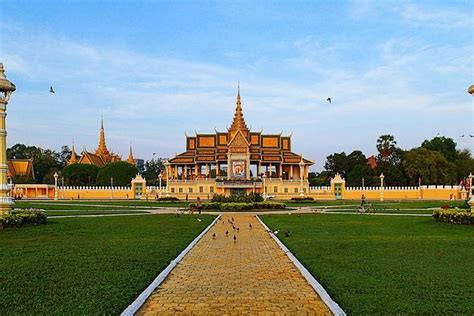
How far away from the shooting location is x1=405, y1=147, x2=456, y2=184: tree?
6303 centimetres

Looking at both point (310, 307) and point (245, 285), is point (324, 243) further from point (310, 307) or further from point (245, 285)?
point (310, 307)

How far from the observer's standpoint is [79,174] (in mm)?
70750

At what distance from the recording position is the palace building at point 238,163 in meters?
63.4

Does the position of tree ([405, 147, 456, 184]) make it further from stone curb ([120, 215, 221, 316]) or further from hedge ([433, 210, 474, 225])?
stone curb ([120, 215, 221, 316])

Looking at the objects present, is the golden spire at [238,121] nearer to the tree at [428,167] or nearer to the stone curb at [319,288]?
the tree at [428,167]

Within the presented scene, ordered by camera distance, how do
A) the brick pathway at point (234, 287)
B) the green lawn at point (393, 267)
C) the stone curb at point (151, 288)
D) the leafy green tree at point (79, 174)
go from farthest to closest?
the leafy green tree at point (79, 174), the green lawn at point (393, 267), the brick pathway at point (234, 287), the stone curb at point (151, 288)

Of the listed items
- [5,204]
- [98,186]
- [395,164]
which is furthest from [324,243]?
[395,164]

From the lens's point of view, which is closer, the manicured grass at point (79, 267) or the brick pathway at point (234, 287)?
the brick pathway at point (234, 287)

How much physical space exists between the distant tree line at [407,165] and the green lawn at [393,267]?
49.6 meters

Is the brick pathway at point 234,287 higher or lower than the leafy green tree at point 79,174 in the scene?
lower

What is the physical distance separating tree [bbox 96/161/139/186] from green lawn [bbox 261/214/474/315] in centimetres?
5438

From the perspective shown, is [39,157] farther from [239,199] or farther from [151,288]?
[151,288]

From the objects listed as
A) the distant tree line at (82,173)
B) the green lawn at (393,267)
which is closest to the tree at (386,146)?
the distant tree line at (82,173)

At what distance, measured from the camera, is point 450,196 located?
5478cm
